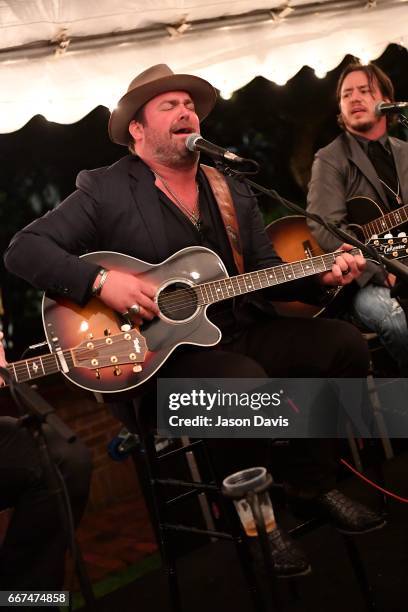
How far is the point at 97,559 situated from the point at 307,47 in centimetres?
360

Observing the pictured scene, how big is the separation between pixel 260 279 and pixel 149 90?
3.54ft

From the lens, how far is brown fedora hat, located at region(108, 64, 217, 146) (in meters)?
3.39

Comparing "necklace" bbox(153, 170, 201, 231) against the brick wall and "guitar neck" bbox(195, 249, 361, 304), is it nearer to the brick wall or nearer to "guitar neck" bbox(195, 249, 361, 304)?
"guitar neck" bbox(195, 249, 361, 304)

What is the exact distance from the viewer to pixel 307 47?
15.3 ft

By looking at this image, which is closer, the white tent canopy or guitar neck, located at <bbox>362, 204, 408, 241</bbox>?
the white tent canopy

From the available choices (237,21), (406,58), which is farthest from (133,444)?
(406,58)

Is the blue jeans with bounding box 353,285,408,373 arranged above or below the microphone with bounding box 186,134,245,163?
below

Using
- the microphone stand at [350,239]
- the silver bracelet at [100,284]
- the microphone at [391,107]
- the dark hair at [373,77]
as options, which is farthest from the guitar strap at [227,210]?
the dark hair at [373,77]

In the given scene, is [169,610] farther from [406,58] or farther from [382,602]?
[406,58]

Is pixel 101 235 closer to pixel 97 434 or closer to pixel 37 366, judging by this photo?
pixel 37 366

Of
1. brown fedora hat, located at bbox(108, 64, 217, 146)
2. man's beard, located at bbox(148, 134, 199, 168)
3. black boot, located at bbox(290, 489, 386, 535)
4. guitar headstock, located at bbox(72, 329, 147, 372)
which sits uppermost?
brown fedora hat, located at bbox(108, 64, 217, 146)

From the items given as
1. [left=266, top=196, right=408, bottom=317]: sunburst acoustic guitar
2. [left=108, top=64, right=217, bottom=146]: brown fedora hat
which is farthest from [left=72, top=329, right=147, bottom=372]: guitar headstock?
[left=108, top=64, right=217, bottom=146]: brown fedora hat

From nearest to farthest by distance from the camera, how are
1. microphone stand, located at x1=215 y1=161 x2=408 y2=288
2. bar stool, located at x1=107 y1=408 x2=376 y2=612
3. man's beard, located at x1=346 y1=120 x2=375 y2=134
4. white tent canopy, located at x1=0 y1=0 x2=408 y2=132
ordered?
microphone stand, located at x1=215 y1=161 x2=408 y2=288 < bar stool, located at x1=107 y1=408 x2=376 y2=612 < white tent canopy, located at x1=0 y1=0 x2=408 y2=132 < man's beard, located at x1=346 y1=120 x2=375 y2=134

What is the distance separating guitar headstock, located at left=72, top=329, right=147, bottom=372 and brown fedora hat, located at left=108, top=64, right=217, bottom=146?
4.04 feet
